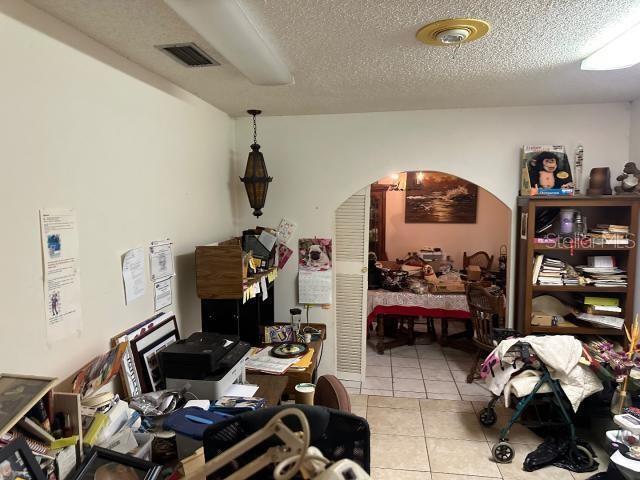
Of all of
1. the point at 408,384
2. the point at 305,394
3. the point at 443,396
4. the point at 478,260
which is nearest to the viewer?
the point at 305,394

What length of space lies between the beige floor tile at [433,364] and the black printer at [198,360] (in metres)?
2.71

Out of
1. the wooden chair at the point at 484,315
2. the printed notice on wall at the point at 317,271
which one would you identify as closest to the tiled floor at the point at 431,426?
the wooden chair at the point at 484,315

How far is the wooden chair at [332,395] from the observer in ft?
5.44

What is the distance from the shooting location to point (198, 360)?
187cm

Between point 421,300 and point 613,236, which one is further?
point 421,300

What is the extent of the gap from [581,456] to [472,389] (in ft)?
3.66

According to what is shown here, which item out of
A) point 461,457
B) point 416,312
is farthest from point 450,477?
point 416,312

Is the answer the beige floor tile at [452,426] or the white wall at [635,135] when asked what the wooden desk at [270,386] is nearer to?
the beige floor tile at [452,426]

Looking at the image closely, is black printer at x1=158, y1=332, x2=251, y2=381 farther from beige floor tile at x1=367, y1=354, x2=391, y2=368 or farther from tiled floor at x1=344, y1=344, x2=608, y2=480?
beige floor tile at x1=367, y1=354, x2=391, y2=368

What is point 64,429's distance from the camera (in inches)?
51.5

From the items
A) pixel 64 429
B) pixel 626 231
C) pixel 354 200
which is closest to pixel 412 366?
pixel 354 200

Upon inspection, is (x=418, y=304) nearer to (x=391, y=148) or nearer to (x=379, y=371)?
(x=379, y=371)

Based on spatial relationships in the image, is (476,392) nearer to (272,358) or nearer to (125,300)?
(272,358)

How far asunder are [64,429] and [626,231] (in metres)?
3.49
